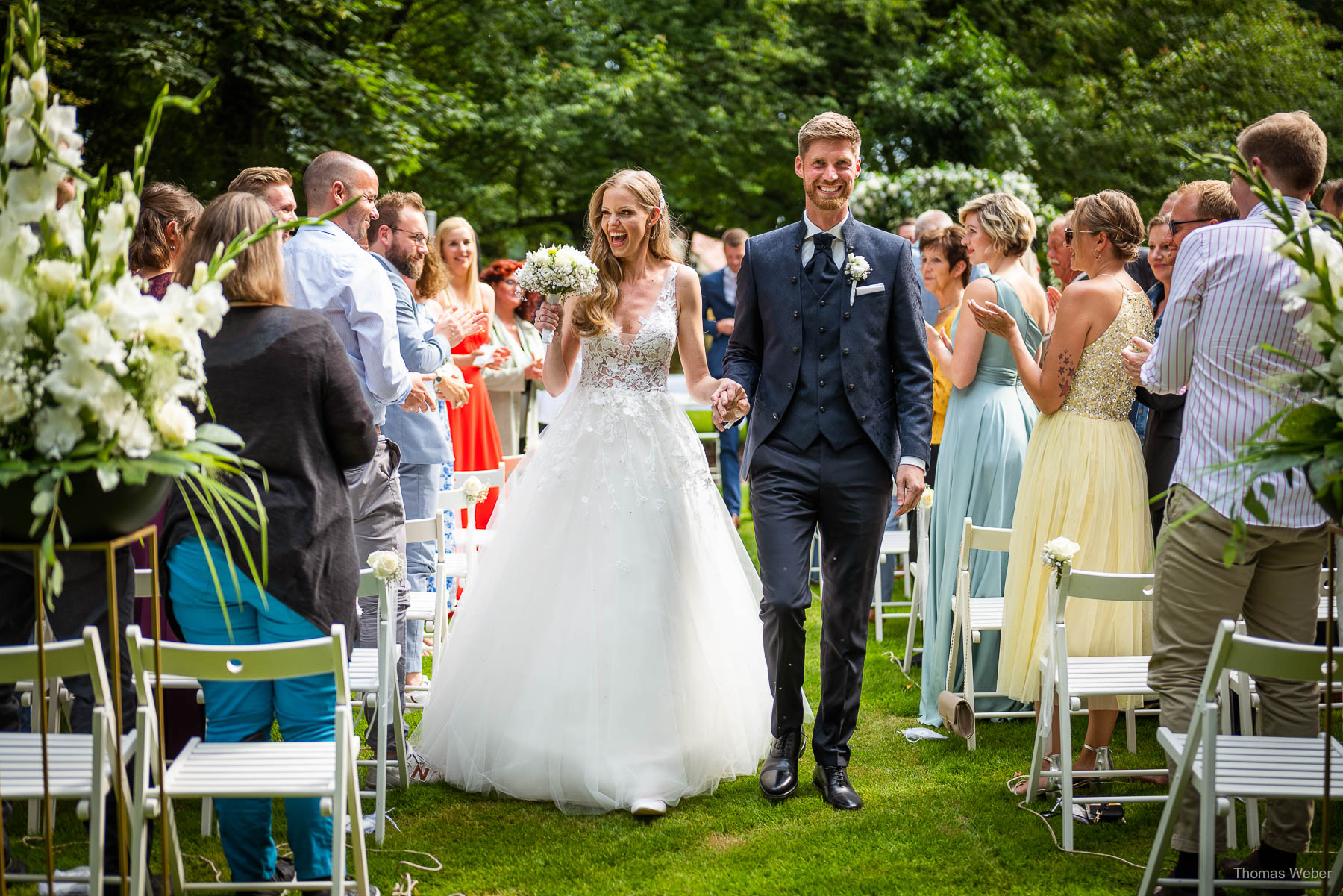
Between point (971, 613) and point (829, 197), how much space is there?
2.05 metres

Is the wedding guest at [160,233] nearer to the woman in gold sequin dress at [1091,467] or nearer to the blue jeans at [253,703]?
the blue jeans at [253,703]

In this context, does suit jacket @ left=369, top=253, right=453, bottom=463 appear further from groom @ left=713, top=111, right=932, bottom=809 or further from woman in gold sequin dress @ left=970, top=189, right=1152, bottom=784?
woman in gold sequin dress @ left=970, top=189, right=1152, bottom=784

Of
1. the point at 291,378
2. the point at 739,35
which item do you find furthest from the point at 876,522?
the point at 739,35

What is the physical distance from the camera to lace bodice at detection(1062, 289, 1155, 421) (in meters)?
4.81

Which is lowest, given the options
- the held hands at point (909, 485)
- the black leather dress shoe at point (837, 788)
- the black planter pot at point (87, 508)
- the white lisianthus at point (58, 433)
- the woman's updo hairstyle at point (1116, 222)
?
the black leather dress shoe at point (837, 788)

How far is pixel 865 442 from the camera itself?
14.5 ft

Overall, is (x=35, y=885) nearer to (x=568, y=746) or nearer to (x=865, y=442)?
(x=568, y=746)

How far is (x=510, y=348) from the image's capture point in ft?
26.7

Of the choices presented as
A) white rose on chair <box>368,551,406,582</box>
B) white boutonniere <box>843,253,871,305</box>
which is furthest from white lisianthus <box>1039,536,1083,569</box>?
white rose on chair <box>368,551,406,582</box>

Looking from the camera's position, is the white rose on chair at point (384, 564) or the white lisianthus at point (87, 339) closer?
the white lisianthus at point (87, 339)

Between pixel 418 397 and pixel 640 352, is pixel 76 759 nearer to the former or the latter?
pixel 418 397

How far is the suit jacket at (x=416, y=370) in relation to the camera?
5.57 m

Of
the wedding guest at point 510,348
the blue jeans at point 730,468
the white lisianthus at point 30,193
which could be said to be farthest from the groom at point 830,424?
the blue jeans at point 730,468

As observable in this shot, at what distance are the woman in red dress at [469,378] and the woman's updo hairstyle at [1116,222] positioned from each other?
392 centimetres
